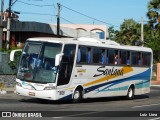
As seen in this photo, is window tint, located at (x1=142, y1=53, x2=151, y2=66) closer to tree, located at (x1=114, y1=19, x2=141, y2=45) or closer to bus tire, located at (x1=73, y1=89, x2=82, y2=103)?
bus tire, located at (x1=73, y1=89, x2=82, y2=103)

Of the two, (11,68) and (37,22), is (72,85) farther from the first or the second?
(37,22)

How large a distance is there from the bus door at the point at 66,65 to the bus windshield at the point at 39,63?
39 cm

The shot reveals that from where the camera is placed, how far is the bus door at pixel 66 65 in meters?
22.0

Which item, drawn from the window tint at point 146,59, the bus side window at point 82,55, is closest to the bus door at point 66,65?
the bus side window at point 82,55

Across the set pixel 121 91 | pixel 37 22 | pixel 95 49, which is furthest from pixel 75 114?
pixel 37 22

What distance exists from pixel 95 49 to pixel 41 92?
4.58m

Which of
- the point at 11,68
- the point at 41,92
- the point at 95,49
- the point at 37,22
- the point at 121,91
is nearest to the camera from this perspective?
the point at 41,92

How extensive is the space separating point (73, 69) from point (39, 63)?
72.7 inches

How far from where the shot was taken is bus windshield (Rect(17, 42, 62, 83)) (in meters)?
21.7

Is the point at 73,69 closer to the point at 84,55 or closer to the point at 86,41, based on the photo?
the point at 84,55

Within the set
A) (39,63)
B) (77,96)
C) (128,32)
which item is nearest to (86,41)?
(77,96)

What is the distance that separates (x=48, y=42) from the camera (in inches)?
875

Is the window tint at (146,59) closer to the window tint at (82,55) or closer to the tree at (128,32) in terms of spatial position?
the window tint at (82,55)

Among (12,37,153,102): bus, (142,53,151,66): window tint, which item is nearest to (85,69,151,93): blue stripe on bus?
Result: (12,37,153,102): bus
